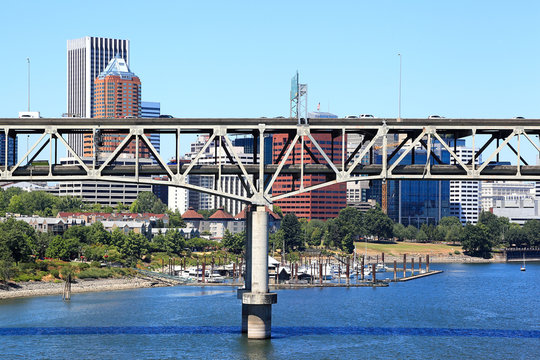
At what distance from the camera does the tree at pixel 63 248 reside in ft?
576

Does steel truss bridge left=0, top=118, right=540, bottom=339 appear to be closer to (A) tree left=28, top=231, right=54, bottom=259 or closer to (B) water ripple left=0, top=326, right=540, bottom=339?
(B) water ripple left=0, top=326, right=540, bottom=339

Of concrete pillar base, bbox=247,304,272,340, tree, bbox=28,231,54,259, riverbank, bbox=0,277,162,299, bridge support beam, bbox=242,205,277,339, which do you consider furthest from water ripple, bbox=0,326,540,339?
tree, bbox=28,231,54,259

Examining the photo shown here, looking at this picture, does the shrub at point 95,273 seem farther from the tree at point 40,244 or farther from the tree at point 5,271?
the tree at point 5,271

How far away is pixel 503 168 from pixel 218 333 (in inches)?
1380

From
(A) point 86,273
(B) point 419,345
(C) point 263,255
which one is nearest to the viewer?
(C) point 263,255

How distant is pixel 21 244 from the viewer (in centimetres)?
15662

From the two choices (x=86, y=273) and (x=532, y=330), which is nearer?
(x=532, y=330)

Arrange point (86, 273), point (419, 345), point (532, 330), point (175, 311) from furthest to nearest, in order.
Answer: point (86, 273) → point (175, 311) → point (532, 330) → point (419, 345)

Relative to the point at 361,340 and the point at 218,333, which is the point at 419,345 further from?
the point at 218,333

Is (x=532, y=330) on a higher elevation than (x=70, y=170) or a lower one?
lower

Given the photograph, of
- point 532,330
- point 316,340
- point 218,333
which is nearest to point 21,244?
point 218,333

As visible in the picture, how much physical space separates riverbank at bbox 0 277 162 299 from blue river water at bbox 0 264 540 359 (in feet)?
15.2

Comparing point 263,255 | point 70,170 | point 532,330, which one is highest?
point 70,170

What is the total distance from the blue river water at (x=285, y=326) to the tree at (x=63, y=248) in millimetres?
24847
